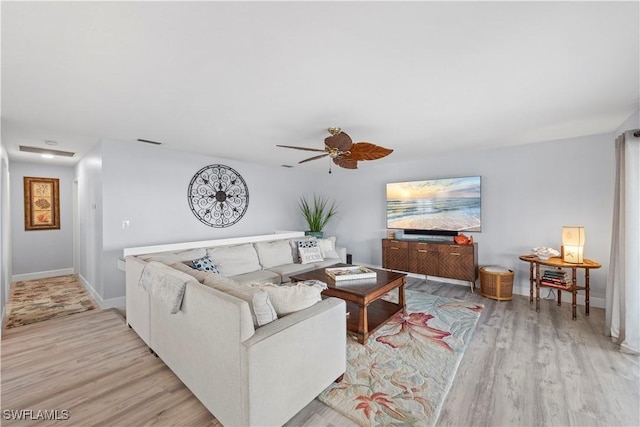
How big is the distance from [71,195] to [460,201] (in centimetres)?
785

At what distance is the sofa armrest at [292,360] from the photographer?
4.65 feet

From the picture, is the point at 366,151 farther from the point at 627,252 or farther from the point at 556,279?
the point at 556,279

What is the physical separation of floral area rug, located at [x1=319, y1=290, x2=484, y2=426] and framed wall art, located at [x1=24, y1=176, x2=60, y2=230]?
21.4 ft

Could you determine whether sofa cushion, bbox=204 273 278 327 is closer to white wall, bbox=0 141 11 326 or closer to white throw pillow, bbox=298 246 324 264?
white throw pillow, bbox=298 246 324 264

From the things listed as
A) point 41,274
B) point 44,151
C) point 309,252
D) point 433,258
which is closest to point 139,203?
point 44,151

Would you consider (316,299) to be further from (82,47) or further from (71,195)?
(71,195)

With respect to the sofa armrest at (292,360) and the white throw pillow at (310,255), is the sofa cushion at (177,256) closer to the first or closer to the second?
the white throw pillow at (310,255)

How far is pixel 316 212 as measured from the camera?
5961mm

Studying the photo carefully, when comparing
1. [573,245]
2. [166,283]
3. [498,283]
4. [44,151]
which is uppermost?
[44,151]

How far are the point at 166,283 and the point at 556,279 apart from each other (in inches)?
175

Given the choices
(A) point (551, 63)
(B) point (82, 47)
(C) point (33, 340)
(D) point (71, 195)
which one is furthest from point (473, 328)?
(D) point (71, 195)

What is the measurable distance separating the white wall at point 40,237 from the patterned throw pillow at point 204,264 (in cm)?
444

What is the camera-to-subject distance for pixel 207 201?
4.68 meters

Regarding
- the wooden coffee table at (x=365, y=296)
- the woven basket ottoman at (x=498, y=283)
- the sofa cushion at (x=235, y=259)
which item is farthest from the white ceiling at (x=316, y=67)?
the woven basket ottoman at (x=498, y=283)
